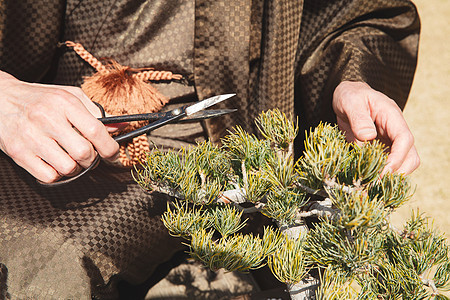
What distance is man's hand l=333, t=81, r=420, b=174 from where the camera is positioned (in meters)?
0.53

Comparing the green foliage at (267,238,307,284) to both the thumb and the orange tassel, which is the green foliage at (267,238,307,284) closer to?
the thumb

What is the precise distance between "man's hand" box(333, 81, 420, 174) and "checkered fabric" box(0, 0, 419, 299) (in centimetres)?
15

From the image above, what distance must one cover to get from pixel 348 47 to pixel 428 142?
120 centimetres

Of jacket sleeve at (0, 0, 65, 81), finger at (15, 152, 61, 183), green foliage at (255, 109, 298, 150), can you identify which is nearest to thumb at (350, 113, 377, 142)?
green foliage at (255, 109, 298, 150)

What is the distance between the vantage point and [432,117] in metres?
1.89

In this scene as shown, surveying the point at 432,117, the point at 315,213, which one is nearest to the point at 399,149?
the point at 315,213

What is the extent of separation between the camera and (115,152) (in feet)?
2.02

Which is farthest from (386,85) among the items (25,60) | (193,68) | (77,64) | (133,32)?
(25,60)

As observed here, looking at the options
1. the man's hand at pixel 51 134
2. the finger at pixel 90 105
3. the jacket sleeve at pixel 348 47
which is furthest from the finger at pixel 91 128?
the jacket sleeve at pixel 348 47

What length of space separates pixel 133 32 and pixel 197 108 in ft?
1.23

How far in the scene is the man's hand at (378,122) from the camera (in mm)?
532

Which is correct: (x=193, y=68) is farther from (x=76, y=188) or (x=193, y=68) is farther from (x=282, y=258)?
(x=282, y=258)

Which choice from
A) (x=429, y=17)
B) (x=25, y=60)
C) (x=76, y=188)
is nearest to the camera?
(x=76, y=188)

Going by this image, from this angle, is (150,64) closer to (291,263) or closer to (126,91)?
(126,91)
